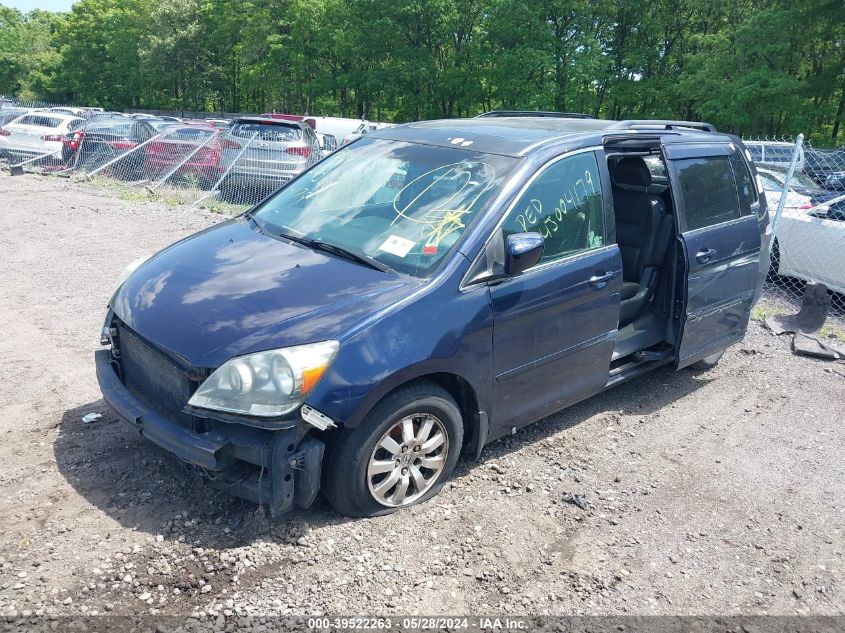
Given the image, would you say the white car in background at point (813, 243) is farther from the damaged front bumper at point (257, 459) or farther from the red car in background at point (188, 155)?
the red car in background at point (188, 155)

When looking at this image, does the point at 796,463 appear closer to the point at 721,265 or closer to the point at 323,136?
the point at 721,265

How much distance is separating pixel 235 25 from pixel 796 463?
171ft

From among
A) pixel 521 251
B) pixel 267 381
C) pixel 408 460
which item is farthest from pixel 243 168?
pixel 267 381

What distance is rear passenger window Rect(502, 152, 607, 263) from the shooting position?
3.93 meters

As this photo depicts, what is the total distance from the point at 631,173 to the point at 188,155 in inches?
417

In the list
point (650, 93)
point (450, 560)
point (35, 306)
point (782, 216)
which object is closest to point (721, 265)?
point (450, 560)

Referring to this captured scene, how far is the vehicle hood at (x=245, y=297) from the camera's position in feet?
10.5

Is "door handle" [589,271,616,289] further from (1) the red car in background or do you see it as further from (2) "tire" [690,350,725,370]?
(1) the red car in background

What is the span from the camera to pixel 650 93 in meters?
35.7

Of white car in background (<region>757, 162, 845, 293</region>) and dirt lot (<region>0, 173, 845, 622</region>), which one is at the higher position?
white car in background (<region>757, 162, 845, 293</region>)

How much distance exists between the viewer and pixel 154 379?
3.48 metres

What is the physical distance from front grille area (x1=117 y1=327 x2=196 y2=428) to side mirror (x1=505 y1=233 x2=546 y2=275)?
1.70 metres

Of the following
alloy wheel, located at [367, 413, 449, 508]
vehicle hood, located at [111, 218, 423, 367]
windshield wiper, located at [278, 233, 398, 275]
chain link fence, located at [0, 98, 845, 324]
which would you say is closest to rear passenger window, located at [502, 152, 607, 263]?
windshield wiper, located at [278, 233, 398, 275]

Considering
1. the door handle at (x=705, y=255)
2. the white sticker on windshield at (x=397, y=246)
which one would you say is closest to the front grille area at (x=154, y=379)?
the white sticker on windshield at (x=397, y=246)
